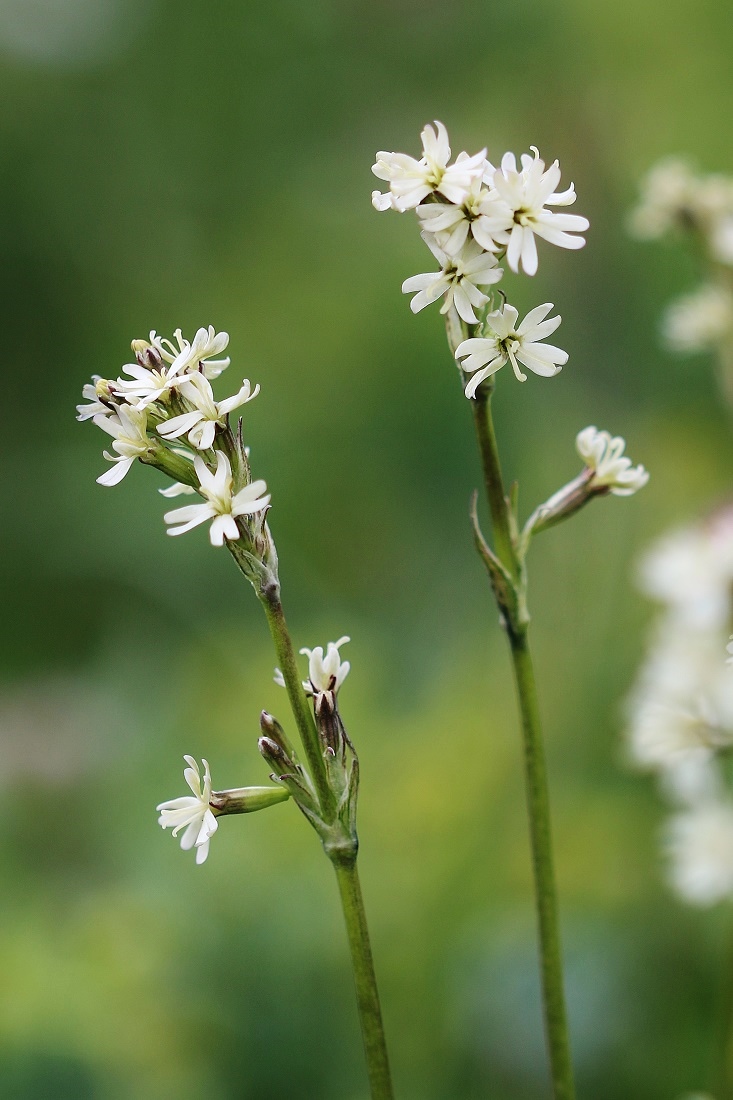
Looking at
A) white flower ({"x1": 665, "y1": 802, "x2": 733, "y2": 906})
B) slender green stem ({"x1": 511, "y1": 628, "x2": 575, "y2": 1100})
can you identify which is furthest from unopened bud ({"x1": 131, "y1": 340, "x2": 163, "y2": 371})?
white flower ({"x1": 665, "y1": 802, "x2": 733, "y2": 906})

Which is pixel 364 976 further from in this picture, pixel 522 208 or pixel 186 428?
pixel 522 208

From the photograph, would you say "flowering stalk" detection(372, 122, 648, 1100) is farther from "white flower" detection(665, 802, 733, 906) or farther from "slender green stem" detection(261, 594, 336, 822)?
"white flower" detection(665, 802, 733, 906)

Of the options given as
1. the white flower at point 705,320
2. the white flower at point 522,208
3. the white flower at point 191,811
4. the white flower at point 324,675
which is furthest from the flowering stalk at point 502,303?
the white flower at point 705,320

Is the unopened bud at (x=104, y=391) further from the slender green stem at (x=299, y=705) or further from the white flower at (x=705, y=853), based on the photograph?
the white flower at (x=705, y=853)

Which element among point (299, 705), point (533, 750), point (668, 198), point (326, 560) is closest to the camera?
point (299, 705)

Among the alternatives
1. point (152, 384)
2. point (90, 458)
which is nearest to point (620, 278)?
point (90, 458)

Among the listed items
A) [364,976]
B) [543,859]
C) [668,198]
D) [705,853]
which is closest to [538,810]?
[543,859]
